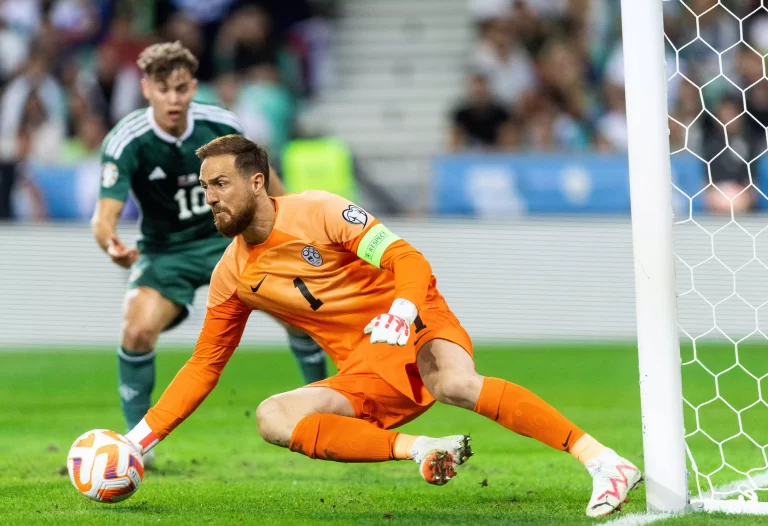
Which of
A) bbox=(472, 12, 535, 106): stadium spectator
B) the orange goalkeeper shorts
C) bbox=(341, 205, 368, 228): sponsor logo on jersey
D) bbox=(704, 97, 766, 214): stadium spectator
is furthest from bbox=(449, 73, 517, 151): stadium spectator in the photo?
bbox=(341, 205, 368, 228): sponsor logo on jersey

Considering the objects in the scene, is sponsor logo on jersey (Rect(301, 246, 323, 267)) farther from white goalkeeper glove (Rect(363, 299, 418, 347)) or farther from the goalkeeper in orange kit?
white goalkeeper glove (Rect(363, 299, 418, 347))

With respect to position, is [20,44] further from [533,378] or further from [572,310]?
[533,378]

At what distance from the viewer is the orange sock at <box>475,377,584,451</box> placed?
4.70 metres

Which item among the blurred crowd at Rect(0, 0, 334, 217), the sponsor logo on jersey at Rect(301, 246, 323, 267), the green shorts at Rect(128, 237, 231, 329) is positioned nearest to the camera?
the sponsor logo on jersey at Rect(301, 246, 323, 267)

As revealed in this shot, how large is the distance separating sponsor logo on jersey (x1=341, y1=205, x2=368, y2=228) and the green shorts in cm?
205

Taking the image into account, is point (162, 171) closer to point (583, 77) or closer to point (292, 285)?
point (292, 285)

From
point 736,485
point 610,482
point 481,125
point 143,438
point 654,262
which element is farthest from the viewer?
point 481,125

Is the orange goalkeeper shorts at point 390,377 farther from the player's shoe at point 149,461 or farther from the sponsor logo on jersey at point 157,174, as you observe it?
the sponsor logo on jersey at point 157,174

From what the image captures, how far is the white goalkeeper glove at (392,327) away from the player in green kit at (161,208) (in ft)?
7.33

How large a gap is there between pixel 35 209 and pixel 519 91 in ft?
20.8

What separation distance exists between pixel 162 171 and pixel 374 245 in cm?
240

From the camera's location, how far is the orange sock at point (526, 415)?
4.70 m

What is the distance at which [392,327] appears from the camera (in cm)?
432

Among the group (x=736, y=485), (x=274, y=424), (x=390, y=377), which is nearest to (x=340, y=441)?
(x=274, y=424)
